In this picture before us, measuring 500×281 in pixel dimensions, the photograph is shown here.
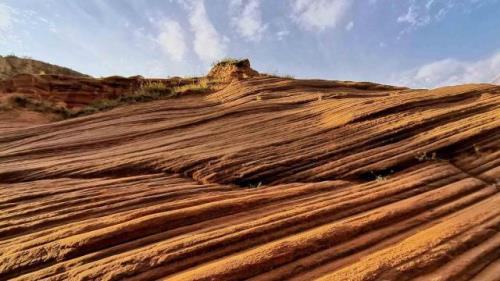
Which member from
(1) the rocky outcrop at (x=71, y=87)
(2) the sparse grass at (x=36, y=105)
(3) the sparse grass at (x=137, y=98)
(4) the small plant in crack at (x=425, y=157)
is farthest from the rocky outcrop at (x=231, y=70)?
(4) the small plant in crack at (x=425, y=157)

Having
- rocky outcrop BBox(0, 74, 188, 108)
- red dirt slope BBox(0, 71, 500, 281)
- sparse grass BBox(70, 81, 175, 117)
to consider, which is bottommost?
red dirt slope BBox(0, 71, 500, 281)

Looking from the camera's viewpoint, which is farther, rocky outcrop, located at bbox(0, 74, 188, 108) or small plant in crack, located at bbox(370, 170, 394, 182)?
rocky outcrop, located at bbox(0, 74, 188, 108)

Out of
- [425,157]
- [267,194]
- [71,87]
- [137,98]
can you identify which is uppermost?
[71,87]

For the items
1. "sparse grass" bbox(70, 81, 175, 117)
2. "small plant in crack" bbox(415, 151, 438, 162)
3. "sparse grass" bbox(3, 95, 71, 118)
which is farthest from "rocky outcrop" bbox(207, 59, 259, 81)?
"small plant in crack" bbox(415, 151, 438, 162)

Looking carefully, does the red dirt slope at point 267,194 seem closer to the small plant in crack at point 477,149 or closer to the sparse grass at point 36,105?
the small plant in crack at point 477,149

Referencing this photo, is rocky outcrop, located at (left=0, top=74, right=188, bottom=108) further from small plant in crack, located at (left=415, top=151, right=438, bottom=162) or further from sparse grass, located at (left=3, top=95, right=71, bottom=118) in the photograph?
small plant in crack, located at (left=415, top=151, right=438, bottom=162)

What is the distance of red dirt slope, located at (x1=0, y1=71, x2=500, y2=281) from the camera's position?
3.53m

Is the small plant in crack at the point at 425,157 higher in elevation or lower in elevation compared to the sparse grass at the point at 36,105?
lower

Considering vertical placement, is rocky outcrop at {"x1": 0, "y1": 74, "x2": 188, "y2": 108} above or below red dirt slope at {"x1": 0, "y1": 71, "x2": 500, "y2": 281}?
above

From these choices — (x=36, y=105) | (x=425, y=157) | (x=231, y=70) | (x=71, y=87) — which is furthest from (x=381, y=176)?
(x=71, y=87)

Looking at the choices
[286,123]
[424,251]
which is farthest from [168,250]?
[286,123]

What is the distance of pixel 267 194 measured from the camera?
5.02m

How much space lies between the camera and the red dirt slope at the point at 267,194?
3531 millimetres

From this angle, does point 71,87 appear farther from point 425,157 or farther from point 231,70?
point 425,157
